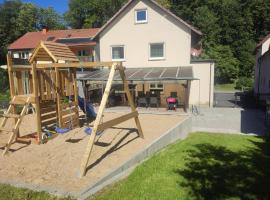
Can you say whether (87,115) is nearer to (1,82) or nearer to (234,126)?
(234,126)

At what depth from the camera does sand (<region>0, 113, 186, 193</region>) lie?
20.9 ft

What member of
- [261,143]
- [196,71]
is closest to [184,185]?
[261,143]

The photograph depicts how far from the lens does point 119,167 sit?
6.84 metres

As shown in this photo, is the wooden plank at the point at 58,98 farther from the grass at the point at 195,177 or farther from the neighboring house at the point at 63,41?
the neighboring house at the point at 63,41

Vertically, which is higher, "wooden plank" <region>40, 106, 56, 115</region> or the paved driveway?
"wooden plank" <region>40, 106, 56, 115</region>

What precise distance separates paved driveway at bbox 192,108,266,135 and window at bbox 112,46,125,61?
28.2 feet

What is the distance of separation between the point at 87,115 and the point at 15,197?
314 inches

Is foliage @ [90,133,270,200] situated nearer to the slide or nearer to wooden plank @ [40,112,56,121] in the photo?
wooden plank @ [40,112,56,121]

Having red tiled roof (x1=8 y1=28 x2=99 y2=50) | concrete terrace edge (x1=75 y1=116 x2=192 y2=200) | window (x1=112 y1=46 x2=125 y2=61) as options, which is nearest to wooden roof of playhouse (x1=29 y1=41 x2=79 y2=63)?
concrete terrace edge (x1=75 y1=116 x2=192 y2=200)

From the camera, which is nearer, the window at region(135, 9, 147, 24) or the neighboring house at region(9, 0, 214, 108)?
the neighboring house at region(9, 0, 214, 108)

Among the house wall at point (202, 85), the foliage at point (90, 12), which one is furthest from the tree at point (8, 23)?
the house wall at point (202, 85)

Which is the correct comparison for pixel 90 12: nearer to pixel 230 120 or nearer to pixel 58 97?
pixel 230 120

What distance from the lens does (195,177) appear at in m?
6.80

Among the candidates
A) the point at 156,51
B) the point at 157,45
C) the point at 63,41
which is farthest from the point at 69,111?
the point at 63,41
